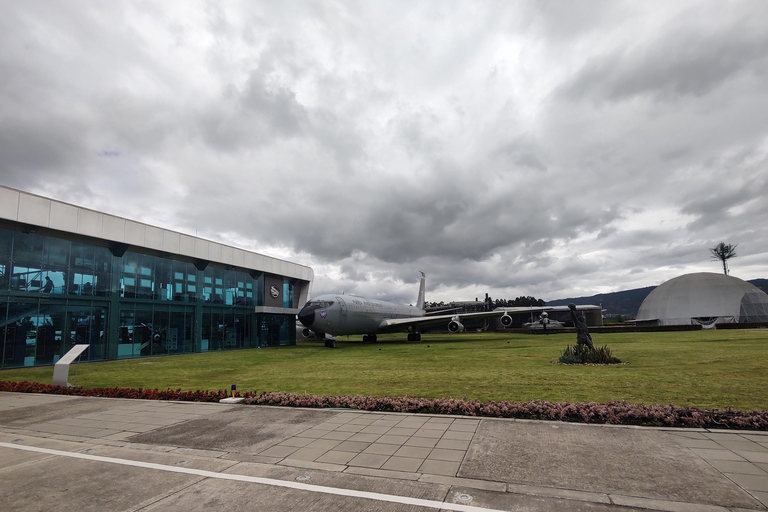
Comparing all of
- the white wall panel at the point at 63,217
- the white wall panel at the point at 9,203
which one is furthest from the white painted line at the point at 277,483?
the white wall panel at the point at 63,217

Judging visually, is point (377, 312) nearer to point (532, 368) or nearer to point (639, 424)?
point (532, 368)

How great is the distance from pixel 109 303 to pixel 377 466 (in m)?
31.6

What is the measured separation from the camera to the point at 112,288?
29828 millimetres

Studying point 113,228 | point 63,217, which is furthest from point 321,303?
point 63,217

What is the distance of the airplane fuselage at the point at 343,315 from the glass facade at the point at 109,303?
416 inches

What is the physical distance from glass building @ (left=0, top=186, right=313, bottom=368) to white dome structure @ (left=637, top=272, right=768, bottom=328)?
93.9 m

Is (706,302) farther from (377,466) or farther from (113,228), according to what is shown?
(113,228)

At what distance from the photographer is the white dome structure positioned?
282 feet

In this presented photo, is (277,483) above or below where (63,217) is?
below

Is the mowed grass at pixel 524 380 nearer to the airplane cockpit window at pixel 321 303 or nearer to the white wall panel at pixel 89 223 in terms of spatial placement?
the white wall panel at pixel 89 223

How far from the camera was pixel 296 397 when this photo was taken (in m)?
10.4

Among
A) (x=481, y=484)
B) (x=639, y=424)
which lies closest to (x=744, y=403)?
(x=639, y=424)

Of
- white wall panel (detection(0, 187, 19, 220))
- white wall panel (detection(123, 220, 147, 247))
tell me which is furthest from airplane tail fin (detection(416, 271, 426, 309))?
white wall panel (detection(0, 187, 19, 220))

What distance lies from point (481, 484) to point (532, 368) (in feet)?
41.2
